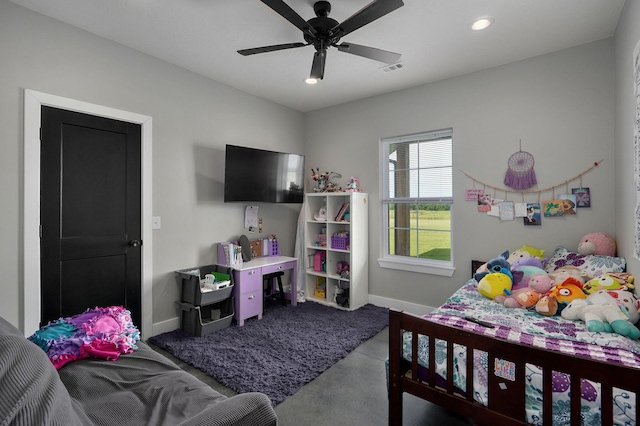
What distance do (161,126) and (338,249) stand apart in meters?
2.39

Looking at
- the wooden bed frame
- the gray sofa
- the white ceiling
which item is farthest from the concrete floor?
the white ceiling

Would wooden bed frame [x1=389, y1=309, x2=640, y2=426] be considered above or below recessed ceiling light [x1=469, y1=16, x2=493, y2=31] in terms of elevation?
below

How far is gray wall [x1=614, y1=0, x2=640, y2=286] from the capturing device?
197 cm

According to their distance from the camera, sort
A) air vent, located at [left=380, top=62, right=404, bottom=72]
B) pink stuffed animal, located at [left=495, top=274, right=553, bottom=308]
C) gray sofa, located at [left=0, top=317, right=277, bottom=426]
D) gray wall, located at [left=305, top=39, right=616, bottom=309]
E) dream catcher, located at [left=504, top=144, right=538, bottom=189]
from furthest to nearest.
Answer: air vent, located at [left=380, top=62, right=404, bottom=72] < dream catcher, located at [left=504, top=144, right=538, bottom=189] < gray wall, located at [left=305, top=39, right=616, bottom=309] < pink stuffed animal, located at [left=495, top=274, right=553, bottom=308] < gray sofa, located at [left=0, top=317, right=277, bottom=426]

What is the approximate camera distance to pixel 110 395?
4.21 ft

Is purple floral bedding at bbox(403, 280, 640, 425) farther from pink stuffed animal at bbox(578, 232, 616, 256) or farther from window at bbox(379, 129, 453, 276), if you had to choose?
window at bbox(379, 129, 453, 276)

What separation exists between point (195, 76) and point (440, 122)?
274cm

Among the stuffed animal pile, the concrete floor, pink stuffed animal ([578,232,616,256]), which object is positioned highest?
pink stuffed animal ([578,232,616,256])

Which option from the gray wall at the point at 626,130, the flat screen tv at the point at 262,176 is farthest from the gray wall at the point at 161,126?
the gray wall at the point at 626,130

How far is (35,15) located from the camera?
230 centimetres

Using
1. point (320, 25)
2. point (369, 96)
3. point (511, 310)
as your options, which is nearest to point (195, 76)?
point (320, 25)

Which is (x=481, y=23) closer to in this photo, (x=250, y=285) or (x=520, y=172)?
(x=520, y=172)

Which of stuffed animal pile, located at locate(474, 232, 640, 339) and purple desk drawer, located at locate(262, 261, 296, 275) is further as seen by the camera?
purple desk drawer, located at locate(262, 261, 296, 275)

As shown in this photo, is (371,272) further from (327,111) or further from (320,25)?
(320,25)
